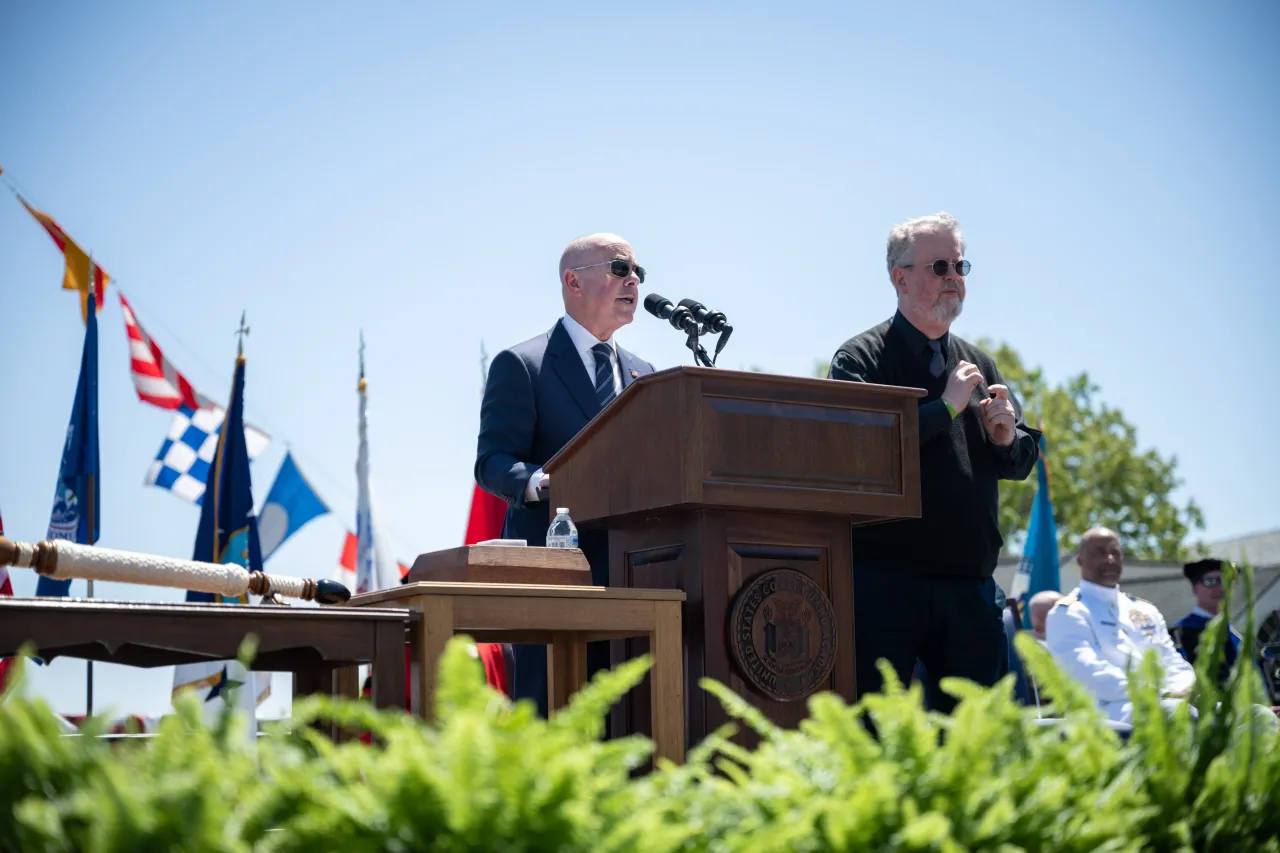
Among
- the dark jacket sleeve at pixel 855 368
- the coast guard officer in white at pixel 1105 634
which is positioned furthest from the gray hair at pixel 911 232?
the coast guard officer in white at pixel 1105 634

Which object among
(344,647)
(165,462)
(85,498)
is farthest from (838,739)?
(165,462)

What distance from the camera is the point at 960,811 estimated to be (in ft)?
5.03

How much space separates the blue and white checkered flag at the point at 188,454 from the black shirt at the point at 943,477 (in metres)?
8.89

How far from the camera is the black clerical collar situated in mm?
4316

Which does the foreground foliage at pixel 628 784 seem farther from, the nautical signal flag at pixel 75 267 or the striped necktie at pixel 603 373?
the nautical signal flag at pixel 75 267

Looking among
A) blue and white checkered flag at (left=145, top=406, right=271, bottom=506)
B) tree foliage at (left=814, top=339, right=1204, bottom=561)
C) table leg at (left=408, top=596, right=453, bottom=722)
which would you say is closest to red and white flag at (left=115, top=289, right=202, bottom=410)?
blue and white checkered flag at (left=145, top=406, right=271, bottom=506)

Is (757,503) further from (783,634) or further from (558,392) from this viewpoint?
(558,392)

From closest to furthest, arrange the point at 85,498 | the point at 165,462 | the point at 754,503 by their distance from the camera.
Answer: the point at 754,503 < the point at 85,498 < the point at 165,462

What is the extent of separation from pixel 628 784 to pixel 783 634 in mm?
1741

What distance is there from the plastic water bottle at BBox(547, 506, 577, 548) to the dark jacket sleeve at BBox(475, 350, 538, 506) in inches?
25.8

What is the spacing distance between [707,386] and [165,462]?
10.1 m

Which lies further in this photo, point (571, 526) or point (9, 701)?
point (571, 526)

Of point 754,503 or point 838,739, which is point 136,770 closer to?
point 838,739

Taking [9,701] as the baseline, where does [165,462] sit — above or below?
above
